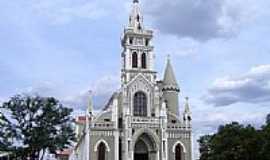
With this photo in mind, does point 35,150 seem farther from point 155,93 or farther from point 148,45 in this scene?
point 148,45

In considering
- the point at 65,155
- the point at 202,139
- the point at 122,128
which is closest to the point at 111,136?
the point at 122,128

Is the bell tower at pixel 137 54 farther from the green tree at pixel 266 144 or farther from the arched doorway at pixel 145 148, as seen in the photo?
the green tree at pixel 266 144

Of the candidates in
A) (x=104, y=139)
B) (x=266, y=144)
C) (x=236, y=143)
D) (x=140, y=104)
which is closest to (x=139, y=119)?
(x=140, y=104)

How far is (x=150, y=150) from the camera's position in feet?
208

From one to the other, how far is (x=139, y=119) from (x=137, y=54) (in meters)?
10.8

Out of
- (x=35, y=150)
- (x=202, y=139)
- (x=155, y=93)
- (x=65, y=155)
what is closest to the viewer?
(x=35, y=150)

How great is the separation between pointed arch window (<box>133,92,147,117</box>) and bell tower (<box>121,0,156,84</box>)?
9.00 ft

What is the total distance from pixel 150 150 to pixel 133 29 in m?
19.0

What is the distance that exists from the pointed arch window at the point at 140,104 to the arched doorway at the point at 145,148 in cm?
337

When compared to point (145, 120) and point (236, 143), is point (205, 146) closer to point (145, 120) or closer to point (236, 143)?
point (236, 143)

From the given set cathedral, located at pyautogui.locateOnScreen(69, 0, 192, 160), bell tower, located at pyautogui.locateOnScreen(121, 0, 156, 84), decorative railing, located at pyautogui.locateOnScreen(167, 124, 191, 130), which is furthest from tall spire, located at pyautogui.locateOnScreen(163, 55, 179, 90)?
decorative railing, located at pyautogui.locateOnScreen(167, 124, 191, 130)

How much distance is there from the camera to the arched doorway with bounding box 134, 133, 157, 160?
62.9 metres

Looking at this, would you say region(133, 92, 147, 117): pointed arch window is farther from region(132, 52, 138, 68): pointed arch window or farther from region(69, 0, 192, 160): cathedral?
region(132, 52, 138, 68): pointed arch window

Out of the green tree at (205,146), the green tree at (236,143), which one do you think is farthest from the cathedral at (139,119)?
the green tree at (236,143)
